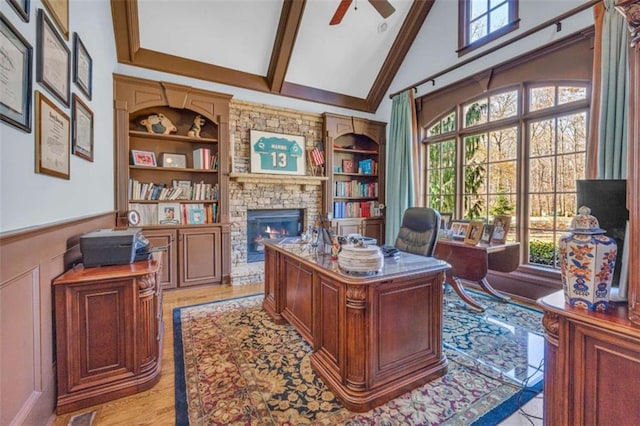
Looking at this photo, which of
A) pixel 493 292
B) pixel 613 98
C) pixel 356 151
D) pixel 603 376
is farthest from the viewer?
pixel 356 151

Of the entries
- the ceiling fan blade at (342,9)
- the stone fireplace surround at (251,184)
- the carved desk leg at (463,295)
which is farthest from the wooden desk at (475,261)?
the ceiling fan blade at (342,9)

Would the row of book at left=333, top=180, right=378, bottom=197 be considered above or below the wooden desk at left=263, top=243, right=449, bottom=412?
above

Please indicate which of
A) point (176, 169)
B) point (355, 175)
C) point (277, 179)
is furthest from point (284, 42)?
point (355, 175)

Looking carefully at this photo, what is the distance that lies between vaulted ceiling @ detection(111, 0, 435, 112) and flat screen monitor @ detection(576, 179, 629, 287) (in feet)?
11.8

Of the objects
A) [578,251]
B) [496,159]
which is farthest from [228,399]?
[496,159]

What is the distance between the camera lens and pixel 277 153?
4504 mm

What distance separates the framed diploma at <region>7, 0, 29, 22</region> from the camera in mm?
1287

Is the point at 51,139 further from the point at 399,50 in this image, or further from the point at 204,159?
the point at 399,50

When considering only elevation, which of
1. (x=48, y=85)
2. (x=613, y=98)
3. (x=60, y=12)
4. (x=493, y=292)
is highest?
(x=60, y=12)

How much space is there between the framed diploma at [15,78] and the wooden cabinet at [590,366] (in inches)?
92.5

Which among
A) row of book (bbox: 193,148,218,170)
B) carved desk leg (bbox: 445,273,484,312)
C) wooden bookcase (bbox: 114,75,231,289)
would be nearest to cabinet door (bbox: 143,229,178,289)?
wooden bookcase (bbox: 114,75,231,289)

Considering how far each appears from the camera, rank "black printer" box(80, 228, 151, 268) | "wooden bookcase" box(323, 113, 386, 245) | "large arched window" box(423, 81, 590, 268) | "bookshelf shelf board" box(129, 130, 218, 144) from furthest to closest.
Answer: "wooden bookcase" box(323, 113, 386, 245) < "bookshelf shelf board" box(129, 130, 218, 144) < "large arched window" box(423, 81, 590, 268) < "black printer" box(80, 228, 151, 268)

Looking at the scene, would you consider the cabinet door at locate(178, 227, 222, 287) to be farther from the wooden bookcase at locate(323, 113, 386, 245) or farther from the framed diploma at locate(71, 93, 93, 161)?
the wooden bookcase at locate(323, 113, 386, 245)

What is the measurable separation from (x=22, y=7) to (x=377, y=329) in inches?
94.0
